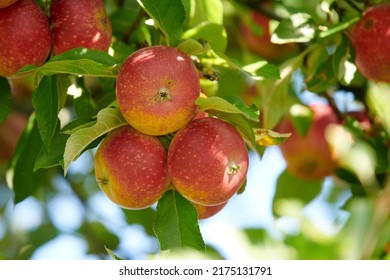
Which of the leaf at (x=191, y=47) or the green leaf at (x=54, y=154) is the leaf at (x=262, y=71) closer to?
the leaf at (x=191, y=47)

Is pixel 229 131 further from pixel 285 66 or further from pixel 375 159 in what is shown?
pixel 375 159

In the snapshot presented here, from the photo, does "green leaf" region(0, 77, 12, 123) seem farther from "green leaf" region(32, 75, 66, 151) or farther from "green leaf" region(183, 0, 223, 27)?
"green leaf" region(183, 0, 223, 27)

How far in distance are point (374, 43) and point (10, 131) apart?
62.5 inches

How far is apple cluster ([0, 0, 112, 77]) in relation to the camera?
59.6 inches

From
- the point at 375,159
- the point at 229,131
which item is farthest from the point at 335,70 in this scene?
the point at 229,131

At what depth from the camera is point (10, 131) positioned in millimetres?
2895

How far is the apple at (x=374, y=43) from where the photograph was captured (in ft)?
6.22

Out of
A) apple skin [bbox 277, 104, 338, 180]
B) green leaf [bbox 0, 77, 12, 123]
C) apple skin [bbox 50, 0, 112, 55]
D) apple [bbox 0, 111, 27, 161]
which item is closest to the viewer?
apple skin [bbox 50, 0, 112, 55]

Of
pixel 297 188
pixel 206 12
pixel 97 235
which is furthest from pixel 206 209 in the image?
pixel 97 235

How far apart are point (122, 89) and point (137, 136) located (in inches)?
4.8

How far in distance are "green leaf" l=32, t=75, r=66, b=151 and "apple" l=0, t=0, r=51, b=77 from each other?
0.19ft

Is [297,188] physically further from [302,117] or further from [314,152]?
[302,117]

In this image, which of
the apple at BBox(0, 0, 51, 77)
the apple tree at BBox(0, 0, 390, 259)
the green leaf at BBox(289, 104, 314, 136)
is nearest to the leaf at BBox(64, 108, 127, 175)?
the apple tree at BBox(0, 0, 390, 259)

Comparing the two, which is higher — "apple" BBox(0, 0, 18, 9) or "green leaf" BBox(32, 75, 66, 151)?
"apple" BBox(0, 0, 18, 9)
